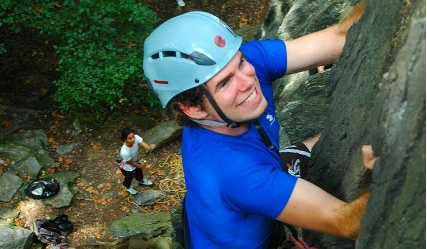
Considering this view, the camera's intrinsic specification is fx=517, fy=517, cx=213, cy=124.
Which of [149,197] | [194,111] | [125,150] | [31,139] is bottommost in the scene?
[149,197]

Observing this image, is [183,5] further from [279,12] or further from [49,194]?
[49,194]

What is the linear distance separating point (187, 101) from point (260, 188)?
2.26 feet

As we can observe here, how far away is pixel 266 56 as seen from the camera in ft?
10.5

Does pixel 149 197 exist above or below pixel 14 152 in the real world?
below

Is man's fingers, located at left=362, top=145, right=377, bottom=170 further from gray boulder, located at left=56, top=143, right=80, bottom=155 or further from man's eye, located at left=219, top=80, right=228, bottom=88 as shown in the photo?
gray boulder, located at left=56, top=143, right=80, bottom=155

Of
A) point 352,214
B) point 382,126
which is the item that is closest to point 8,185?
point 352,214

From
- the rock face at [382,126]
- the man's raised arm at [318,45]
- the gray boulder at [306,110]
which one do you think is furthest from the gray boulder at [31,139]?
the man's raised arm at [318,45]

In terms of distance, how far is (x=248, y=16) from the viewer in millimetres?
11656

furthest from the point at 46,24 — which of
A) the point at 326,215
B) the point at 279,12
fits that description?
the point at 326,215

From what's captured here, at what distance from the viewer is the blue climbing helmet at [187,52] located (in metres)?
2.72

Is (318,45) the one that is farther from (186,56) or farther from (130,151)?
(130,151)

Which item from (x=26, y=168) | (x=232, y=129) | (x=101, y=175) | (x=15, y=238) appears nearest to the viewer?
(x=232, y=129)

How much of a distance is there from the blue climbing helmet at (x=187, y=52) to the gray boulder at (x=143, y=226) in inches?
185

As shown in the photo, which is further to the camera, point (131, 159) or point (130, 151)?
point (131, 159)
